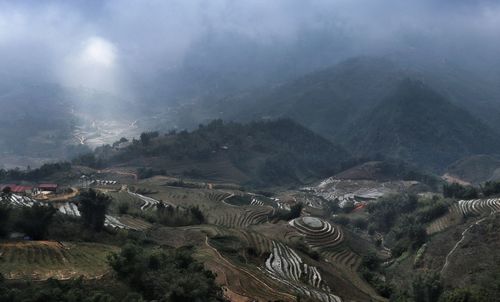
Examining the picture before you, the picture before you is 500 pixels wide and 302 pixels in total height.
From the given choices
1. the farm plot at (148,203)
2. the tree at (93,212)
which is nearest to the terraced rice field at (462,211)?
the farm plot at (148,203)

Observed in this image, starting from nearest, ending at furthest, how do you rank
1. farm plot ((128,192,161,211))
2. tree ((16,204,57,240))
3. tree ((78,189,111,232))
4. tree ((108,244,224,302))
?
tree ((108,244,224,302)) → tree ((16,204,57,240)) → tree ((78,189,111,232)) → farm plot ((128,192,161,211))

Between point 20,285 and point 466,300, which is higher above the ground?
point 20,285

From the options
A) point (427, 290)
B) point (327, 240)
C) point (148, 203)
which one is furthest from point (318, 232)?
point (427, 290)

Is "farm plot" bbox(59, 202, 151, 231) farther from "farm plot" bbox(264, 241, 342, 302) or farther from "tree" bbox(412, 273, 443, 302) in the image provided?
"tree" bbox(412, 273, 443, 302)

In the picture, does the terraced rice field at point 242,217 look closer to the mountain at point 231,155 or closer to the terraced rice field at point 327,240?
the terraced rice field at point 327,240

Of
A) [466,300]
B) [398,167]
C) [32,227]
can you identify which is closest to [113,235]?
[32,227]

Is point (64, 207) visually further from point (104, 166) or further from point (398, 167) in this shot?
point (398, 167)

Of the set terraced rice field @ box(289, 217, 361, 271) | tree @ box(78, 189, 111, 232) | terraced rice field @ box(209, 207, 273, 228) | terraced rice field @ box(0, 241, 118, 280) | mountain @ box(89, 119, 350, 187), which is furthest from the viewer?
mountain @ box(89, 119, 350, 187)

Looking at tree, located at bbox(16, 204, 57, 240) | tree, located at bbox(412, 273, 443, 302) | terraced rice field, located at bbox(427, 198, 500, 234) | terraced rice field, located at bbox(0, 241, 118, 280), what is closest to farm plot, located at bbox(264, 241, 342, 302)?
tree, located at bbox(412, 273, 443, 302)
